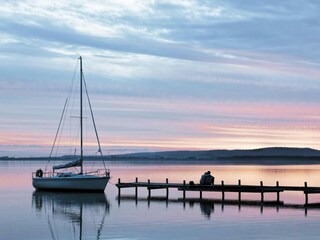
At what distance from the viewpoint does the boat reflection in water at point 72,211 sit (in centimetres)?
3049

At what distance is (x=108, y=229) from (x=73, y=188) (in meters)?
23.8

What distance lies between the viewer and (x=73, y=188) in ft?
177

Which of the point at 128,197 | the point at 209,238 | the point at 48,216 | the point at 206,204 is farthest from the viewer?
the point at 128,197

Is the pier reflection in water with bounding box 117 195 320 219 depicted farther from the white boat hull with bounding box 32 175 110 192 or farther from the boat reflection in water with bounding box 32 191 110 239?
the white boat hull with bounding box 32 175 110 192

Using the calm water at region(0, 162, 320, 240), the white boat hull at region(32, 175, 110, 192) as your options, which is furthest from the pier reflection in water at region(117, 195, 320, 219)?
the white boat hull at region(32, 175, 110, 192)

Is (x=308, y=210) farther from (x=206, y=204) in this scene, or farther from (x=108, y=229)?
(x=108, y=229)

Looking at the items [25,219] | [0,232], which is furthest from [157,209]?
[0,232]

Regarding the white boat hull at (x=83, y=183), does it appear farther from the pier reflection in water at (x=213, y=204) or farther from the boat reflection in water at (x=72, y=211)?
the pier reflection in water at (x=213, y=204)

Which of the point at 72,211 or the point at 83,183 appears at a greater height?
the point at 83,183

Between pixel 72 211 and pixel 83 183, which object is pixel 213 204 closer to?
pixel 72 211

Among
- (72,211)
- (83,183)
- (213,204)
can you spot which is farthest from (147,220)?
(83,183)

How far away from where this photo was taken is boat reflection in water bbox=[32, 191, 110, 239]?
30.5 metres

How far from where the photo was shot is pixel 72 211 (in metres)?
40.6

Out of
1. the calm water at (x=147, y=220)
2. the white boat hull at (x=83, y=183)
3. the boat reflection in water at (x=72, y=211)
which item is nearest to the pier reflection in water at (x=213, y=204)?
the calm water at (x=147, y=220)
